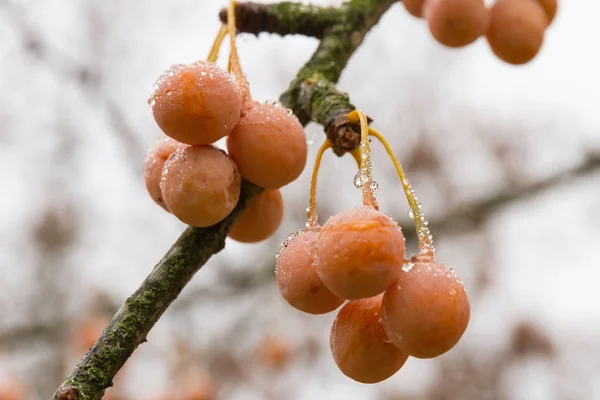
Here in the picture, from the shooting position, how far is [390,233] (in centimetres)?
68

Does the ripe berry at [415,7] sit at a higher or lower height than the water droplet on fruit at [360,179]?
higher

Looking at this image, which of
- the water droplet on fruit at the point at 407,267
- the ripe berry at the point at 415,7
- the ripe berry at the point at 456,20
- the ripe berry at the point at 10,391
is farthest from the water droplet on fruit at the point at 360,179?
the ripe berry at the point at 10,391

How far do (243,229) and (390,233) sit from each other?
37 cm

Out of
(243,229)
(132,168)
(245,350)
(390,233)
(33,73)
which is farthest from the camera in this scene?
(33,73)

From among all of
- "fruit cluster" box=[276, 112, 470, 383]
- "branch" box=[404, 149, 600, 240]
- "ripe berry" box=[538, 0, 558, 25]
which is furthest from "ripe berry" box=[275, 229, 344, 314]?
"branch" box=[404, 149, 600, 240]

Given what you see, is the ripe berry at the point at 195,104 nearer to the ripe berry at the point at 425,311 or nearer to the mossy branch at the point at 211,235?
the mossy branch at the point at 211,235

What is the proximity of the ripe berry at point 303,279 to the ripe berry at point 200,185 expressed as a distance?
113mm

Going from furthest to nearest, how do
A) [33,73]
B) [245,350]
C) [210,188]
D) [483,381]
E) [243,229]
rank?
[33,73] → [483,381] → [245,350] → [243,229] → [210,188]

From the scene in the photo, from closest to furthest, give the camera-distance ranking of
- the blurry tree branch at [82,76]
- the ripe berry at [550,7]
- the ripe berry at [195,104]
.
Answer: the ripe berry at [195,104] < the ripe berry at [550,7] < the blurry tree branch at [82,76]

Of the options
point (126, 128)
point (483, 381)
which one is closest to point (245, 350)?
point (483, 381)

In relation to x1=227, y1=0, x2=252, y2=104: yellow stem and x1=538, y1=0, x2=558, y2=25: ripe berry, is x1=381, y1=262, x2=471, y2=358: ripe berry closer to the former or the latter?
x1=227, y1=0, x2=252, y2=104: yellow stem

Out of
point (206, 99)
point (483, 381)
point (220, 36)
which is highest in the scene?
point (220, 36)

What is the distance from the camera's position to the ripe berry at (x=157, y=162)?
919 millimetres

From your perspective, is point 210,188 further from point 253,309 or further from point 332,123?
point 253,309
